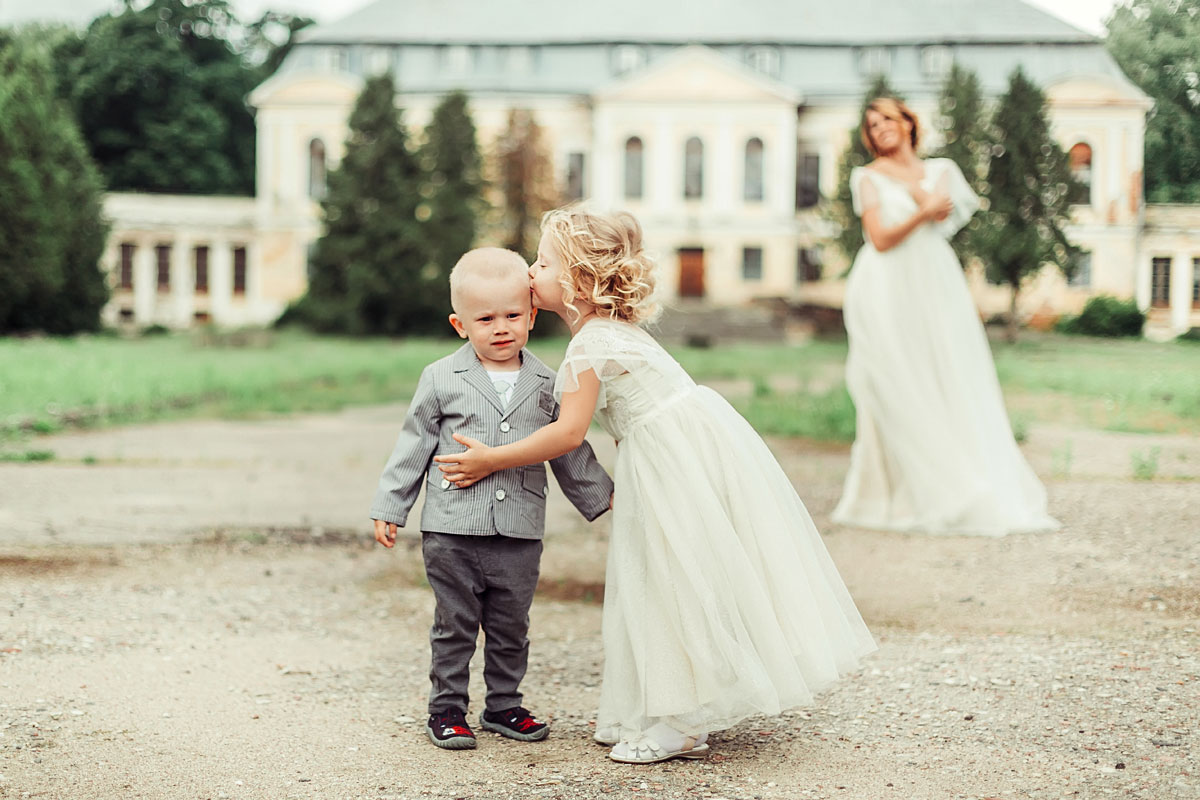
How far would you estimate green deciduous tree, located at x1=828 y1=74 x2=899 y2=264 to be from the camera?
30734 mm

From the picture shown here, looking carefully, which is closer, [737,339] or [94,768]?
[94,768]

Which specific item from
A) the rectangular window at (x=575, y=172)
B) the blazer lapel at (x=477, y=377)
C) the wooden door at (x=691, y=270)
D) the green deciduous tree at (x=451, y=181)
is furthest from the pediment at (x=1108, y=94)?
the wooden door at (x=691, y=270)

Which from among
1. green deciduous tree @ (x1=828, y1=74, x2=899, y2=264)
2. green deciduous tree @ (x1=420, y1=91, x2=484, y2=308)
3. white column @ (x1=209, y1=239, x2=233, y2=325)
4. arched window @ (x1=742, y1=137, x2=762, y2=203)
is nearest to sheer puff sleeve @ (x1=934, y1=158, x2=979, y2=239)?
green deciduous tree @ (x1=828, y1=74, x2=899, y2=264)

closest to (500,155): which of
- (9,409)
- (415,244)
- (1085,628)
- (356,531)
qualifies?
(415,244)

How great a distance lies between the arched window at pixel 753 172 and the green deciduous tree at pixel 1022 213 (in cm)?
3070

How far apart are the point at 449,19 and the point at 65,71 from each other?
61.7 ft

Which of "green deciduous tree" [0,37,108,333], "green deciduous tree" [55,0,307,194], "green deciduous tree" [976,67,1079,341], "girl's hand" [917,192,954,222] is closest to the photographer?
"girl's hand" [917,192,954,222]

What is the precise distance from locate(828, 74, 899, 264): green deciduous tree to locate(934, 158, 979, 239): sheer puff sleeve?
23225mm

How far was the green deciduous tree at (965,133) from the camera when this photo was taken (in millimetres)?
12974

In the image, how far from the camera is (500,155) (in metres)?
36.9

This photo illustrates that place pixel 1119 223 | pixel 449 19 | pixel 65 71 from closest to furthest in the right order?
pixel 1119 223, pixel 65 71, pixel 449 19

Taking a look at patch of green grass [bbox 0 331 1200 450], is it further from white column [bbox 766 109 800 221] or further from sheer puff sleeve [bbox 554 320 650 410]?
white column [bbox 766 109 800 221]

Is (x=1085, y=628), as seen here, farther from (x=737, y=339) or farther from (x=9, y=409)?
(x=737, y=339)

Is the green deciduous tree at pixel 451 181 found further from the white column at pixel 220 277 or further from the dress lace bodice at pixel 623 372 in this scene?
the dress lace bodice at pixel 623 372
